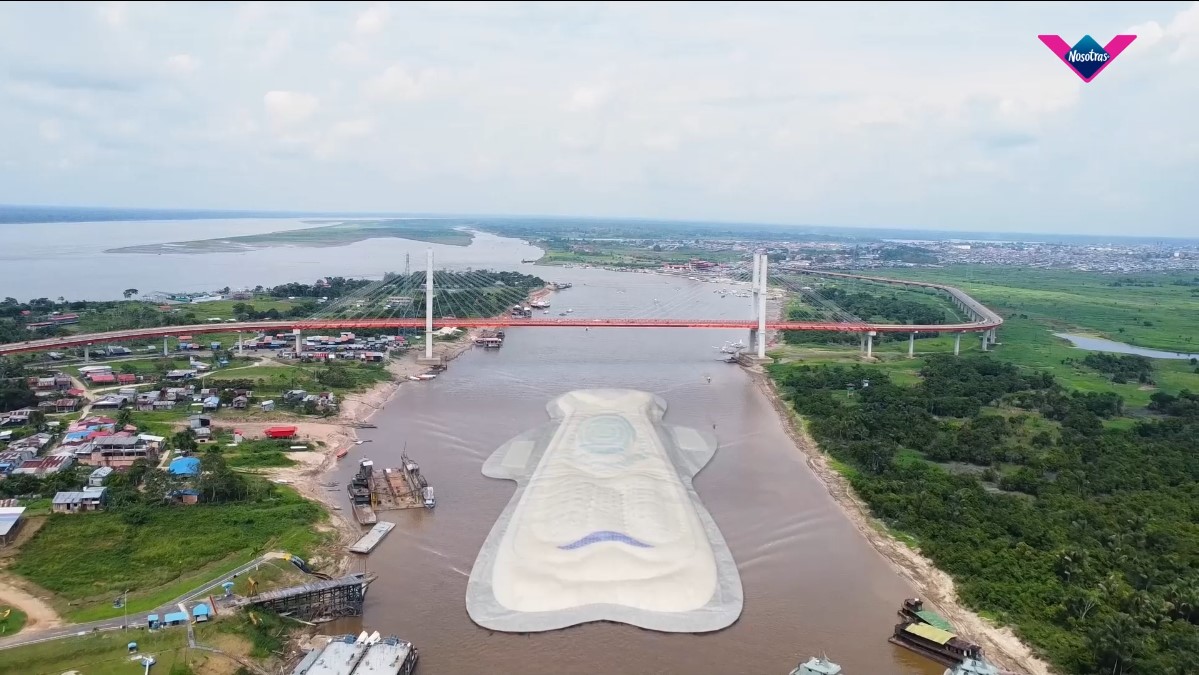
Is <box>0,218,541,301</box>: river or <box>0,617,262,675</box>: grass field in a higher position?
<box>0,218,541,301</box>: river

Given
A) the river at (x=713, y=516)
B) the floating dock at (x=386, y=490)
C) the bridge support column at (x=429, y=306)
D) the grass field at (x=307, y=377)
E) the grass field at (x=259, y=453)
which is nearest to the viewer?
the river at (x=713, y=516)

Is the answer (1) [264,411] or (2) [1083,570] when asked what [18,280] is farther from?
(2) [1083,570]

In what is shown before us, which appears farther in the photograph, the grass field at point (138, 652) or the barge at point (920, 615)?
the barge at point (920, 615)

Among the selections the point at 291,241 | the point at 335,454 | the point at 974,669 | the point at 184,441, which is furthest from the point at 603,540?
the point at 291,241

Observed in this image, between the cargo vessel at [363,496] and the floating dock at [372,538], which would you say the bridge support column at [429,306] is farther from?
the floating dock at [372,538]

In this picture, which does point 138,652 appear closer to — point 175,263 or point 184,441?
point 184,441

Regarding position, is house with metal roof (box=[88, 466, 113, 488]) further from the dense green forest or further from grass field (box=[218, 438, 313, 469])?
the dense green forest

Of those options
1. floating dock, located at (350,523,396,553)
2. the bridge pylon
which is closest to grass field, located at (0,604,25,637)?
floating dock, located at (350,523,396,553)

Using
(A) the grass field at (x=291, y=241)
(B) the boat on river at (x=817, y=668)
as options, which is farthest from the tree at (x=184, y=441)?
(A) the grass field at (x=291, y=241)
